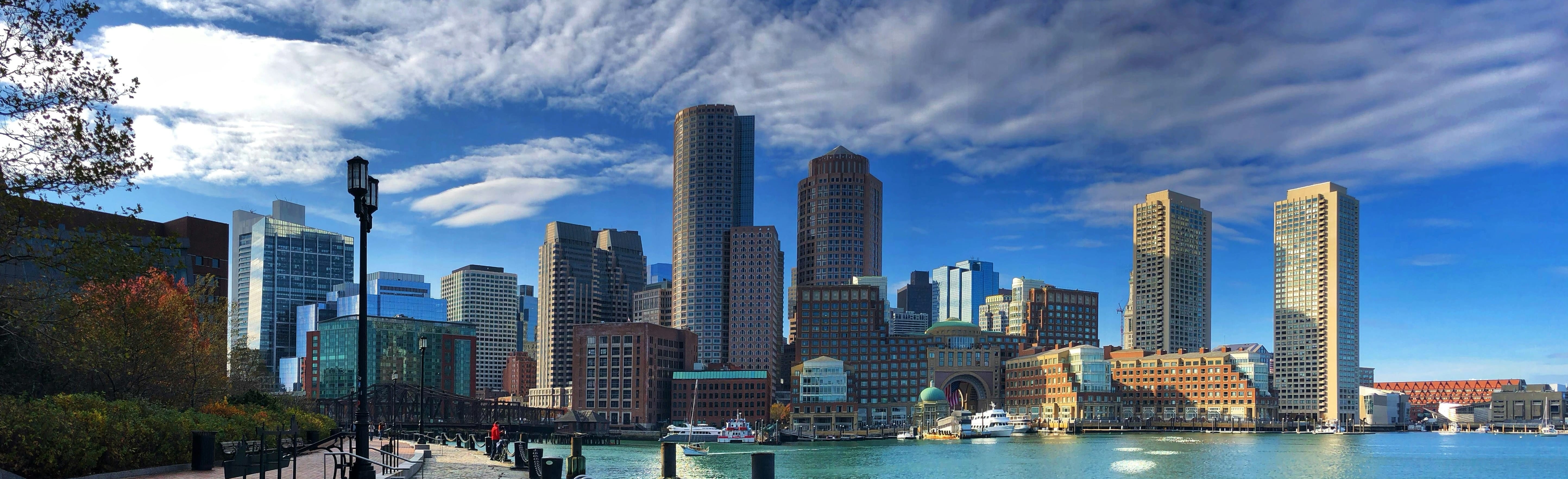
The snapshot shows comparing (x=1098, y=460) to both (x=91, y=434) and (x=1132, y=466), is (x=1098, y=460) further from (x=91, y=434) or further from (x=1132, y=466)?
(x=91, y=434)

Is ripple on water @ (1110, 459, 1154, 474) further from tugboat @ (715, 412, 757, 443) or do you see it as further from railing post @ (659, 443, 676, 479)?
railing post @ (659, 443, 676, 479)

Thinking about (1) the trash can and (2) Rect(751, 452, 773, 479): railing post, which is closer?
(2) Rect(751, 452, 773, 479): railing post

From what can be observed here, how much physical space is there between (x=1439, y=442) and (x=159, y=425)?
213 metres

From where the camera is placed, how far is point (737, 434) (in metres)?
171

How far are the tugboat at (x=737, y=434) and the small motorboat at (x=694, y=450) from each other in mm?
36762

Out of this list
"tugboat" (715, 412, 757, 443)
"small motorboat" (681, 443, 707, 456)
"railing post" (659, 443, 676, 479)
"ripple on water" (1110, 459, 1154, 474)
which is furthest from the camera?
"tugboat" (715, 412, 757, 443)

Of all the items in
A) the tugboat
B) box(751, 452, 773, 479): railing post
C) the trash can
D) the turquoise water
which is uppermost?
box(751, 452, 773, 479): railing post

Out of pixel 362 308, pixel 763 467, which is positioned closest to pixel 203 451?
pixel 362 308

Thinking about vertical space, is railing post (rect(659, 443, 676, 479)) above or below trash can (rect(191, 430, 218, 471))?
below

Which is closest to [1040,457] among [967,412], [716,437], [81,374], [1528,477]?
[1528,477]

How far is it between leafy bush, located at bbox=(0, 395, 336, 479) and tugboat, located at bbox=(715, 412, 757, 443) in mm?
134012

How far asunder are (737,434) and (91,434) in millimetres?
144907

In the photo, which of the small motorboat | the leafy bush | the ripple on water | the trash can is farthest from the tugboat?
the trash can

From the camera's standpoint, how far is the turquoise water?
96625mm
